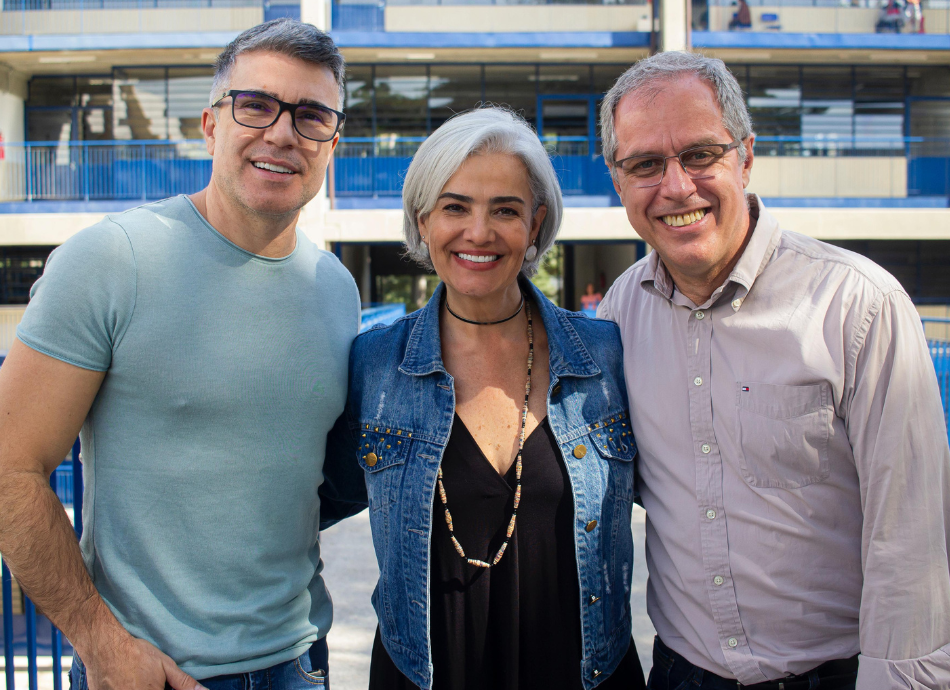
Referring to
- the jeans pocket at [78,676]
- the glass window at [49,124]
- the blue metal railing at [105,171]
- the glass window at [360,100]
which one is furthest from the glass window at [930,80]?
the jeans pocket at [78,676]

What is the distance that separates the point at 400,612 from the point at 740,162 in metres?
1.56

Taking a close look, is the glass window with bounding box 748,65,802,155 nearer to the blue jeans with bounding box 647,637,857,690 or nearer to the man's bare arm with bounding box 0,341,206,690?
the blue jeans with bounding box 647,637,857,690

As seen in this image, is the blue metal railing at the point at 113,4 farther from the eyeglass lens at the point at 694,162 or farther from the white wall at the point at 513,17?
the eyeglass lens at the point at 694,162

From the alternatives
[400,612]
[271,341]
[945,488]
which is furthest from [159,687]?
[945,488]

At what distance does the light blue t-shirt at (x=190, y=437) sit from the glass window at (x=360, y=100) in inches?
683

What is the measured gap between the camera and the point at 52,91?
61.4ft

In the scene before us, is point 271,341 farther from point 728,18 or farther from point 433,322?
point 728,18

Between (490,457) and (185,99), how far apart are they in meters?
18.9

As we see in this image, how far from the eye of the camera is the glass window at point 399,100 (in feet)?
60.3

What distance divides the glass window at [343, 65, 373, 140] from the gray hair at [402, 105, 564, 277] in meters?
17.1

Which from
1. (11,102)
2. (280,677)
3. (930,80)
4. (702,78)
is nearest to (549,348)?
(702,78)

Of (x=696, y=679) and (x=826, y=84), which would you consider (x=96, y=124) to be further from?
(x=696, y=679)

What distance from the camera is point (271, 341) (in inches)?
76.5

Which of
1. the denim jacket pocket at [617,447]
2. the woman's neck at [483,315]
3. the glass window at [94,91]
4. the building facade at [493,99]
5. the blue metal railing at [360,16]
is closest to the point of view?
the denim jacket pocket at [617,447]
